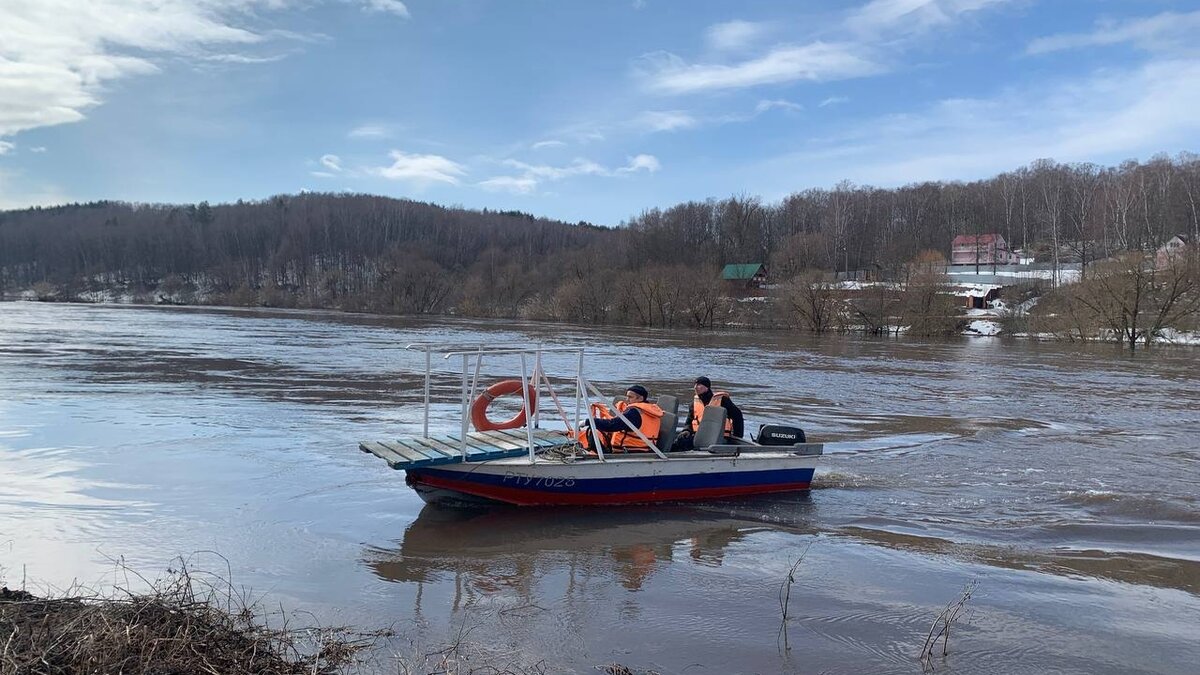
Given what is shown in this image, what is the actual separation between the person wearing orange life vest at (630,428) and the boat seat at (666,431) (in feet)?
0.40

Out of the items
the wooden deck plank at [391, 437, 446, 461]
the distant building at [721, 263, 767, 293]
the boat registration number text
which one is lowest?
the boat registration number text

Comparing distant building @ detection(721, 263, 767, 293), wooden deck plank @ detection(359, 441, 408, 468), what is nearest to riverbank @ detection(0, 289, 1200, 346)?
distant building @ detection(721, 263, 767, 293)

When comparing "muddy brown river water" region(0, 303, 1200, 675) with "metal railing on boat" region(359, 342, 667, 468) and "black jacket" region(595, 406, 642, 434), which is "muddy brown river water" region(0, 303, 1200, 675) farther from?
"black jacket" region(595, 406, 642, 434)

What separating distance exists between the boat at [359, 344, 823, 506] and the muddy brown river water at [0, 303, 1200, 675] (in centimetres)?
31

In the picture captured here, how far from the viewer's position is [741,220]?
114 metres

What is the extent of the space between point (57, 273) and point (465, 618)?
177594 mm

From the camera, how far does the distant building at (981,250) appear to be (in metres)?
95.0

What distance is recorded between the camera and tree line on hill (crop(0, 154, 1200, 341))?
7869 centimetres

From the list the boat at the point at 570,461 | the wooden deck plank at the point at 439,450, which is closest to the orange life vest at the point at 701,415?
the boat at the point at 570,461

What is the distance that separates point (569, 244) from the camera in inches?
6152

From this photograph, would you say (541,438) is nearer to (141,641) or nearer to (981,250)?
(141,641)

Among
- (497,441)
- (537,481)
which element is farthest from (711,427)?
(497,441)

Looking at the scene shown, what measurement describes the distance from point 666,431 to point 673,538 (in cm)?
173

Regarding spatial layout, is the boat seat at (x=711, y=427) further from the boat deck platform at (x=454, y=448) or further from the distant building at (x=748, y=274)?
the distant building at (x=748, y=274)
